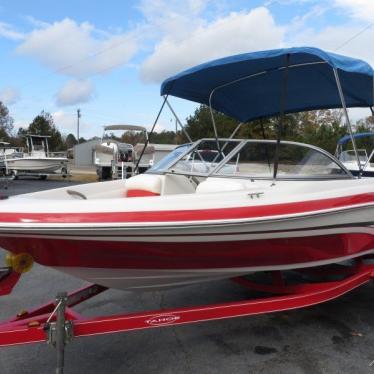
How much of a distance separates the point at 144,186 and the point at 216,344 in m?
1.35

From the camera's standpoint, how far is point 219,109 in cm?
537

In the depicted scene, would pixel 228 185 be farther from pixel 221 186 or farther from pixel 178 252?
pixel 178 252

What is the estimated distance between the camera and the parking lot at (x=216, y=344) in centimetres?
296

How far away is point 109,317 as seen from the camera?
267 cm

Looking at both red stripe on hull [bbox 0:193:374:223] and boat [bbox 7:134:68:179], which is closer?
red stripe on hull [bbox 0:193:374:223]

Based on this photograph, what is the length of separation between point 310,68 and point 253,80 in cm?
62

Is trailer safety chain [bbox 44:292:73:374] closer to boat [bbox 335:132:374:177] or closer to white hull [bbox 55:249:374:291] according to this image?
white hull [bbox 55:249:374:291]

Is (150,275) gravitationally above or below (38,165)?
above

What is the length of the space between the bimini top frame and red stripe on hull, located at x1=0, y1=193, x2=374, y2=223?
929mm

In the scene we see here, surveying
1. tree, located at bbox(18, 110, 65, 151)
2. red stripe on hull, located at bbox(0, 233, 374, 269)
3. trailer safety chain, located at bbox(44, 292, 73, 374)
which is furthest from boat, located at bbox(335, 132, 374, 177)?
tree, located at bbox(18, 110, 65, 151)

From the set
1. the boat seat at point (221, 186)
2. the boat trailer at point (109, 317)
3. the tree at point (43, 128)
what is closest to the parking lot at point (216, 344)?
the boat trailer at point (109, 317)

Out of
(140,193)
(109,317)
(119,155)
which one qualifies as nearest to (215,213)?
(109,317)

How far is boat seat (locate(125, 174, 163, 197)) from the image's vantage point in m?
3.71

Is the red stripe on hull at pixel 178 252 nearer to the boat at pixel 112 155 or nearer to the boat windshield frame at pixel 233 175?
the boat windshield frame at pixel 233 175
